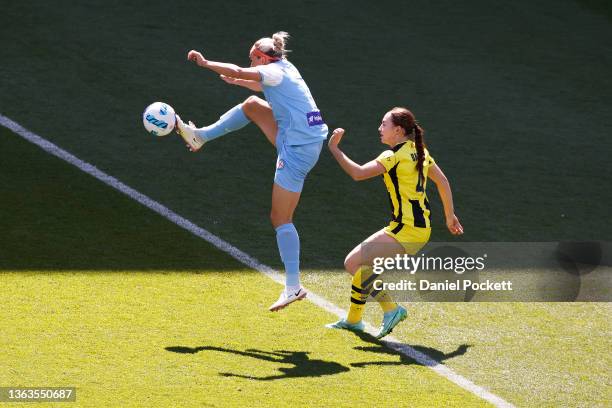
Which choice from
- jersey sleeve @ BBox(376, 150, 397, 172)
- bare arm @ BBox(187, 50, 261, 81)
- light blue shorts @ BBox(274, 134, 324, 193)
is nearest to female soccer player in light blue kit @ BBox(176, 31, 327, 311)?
light blue shorts @ BBox(274, 134, 324, 193)

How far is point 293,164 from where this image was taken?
10.7 meters

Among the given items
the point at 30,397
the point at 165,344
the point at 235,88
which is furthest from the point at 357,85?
the point at 30,397

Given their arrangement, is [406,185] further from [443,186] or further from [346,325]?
[346,325]

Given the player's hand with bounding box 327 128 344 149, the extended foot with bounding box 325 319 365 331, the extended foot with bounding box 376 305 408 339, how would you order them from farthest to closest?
the extended foot with bounding box 325 319 365 331 < the extended foot with bounding box 376 305 408 339 < the player's hand with bounding box 327 128 344 149

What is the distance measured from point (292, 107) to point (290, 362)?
217cm

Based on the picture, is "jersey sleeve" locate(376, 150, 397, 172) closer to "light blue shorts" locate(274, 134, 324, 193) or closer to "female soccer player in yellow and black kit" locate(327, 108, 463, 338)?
"female soccer player in yellow and black kit" locate(327, 108, 463, 338)

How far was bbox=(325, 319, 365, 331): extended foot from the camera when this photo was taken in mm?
10609

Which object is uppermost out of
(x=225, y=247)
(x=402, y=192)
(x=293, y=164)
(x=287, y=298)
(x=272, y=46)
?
(x=272, y=46)

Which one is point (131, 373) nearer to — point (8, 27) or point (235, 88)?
point (235, 88)

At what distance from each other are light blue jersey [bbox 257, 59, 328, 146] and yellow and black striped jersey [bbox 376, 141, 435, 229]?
2.63 ft

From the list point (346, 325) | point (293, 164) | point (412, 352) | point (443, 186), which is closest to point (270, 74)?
point (293, 164)

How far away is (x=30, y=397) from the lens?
883 centimetres

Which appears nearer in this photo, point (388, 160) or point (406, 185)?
point (388, 160)

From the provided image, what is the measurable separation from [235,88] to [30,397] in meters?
8.05
